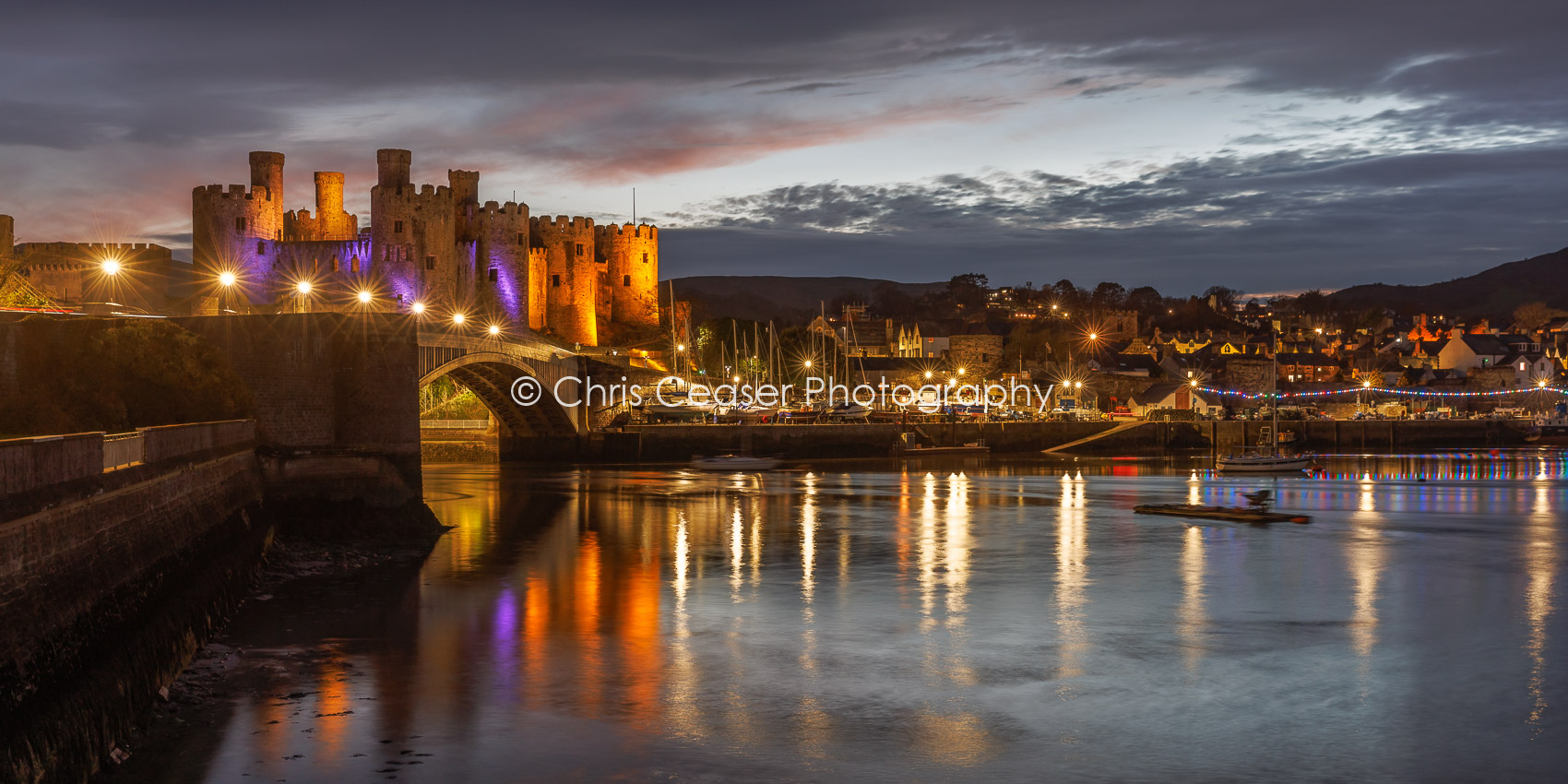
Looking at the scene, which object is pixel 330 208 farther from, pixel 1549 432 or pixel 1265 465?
pixel 1549 432

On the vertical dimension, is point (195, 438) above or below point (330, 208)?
below

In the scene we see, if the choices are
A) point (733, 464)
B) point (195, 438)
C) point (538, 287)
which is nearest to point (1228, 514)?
point (195, 438)

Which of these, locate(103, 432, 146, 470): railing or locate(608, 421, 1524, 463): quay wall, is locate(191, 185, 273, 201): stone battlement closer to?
locate(608, 421, 1524, 463): quay wall

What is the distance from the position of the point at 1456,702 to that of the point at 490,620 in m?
11.8

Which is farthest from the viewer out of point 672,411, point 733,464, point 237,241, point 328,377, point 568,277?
point 568,277

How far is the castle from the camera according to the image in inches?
2231

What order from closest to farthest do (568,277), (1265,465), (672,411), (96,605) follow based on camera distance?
(96,605)
(1265,465)
(672,411)
(568,277)

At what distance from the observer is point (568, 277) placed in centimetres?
7038

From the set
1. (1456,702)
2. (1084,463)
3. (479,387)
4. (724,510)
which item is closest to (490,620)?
(1456,702)

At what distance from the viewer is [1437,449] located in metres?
65.2

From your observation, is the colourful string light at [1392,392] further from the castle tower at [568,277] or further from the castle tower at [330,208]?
the castle tower at [330,208]

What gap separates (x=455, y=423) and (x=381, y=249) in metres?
8.72

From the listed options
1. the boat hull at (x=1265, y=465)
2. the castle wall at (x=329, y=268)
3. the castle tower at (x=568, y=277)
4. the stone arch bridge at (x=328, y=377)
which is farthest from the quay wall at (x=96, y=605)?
the castle tower at (x=568, y=277)

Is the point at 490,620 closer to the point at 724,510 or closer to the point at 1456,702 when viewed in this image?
the point at 1456,702
